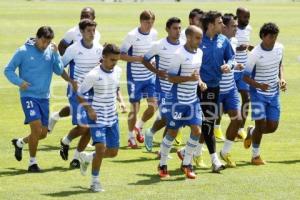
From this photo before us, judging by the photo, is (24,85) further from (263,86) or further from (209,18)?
(263,86)

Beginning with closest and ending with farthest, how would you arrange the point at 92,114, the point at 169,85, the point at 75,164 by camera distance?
Result: the point at 92,114, the point at 75,164, the point at 169,85

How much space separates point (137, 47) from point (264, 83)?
3138 millimetres

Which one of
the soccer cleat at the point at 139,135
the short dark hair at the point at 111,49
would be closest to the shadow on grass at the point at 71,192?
the short dark hair at the point at 111,49

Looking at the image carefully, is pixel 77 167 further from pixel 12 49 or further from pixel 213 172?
pixel 12 49

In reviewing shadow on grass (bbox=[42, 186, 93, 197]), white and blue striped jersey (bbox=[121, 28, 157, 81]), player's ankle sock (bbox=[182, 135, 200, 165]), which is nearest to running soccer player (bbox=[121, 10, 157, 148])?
white and blue striped jersey (bbox=[121, 28, 157, 81])

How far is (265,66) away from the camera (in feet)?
46.6

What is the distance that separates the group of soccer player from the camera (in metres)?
12.1

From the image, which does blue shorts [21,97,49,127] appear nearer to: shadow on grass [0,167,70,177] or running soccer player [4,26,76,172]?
running soccer player [4,26,76,172]

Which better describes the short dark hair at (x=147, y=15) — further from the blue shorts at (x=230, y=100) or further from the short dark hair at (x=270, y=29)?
the short dark hair at (x=270, y=29)

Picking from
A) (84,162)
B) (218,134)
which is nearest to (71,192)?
(84,162)

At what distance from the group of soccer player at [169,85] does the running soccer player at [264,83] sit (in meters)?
0.02

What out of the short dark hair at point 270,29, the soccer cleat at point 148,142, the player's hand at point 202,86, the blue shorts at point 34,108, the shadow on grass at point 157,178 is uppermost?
the short dark hair at point 270,29

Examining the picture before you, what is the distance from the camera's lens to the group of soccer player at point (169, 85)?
12148mm

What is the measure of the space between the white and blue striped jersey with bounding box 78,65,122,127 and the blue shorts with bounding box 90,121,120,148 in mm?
71
